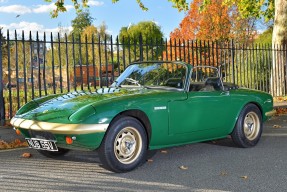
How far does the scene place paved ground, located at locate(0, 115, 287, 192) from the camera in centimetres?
439

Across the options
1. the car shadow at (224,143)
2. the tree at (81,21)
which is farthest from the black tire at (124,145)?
the tree at (81,21)

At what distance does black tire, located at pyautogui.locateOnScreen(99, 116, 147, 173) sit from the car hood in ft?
1.20

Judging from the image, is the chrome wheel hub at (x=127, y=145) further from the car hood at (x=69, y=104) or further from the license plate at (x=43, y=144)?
the license plate at (x=43, y=144)

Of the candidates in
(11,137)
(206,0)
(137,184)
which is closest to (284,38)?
(206,0)

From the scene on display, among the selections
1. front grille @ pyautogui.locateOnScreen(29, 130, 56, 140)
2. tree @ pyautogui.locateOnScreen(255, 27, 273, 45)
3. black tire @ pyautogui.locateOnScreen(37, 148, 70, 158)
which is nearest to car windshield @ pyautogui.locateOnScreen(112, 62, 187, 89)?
black tire @ pyautogui.locateOnScreen(37, 148, 70, 158)

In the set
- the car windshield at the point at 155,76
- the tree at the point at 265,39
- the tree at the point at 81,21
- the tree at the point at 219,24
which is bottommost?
the car windshield at the point at 155,76

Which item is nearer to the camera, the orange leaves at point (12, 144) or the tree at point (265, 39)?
the orange leaves at point (12, 144)

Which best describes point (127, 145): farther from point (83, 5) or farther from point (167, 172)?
point (83, 5)

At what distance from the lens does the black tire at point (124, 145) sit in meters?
4.78

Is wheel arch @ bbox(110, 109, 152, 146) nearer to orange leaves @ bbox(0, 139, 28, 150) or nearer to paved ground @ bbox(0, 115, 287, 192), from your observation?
paved ground @ bbox(0, 115, 287, 192)

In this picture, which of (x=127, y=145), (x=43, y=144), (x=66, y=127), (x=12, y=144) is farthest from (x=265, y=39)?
(x=66, y=127)

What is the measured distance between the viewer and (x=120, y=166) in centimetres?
491

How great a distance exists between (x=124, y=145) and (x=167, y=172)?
64 centimetres

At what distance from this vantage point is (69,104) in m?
5.03
